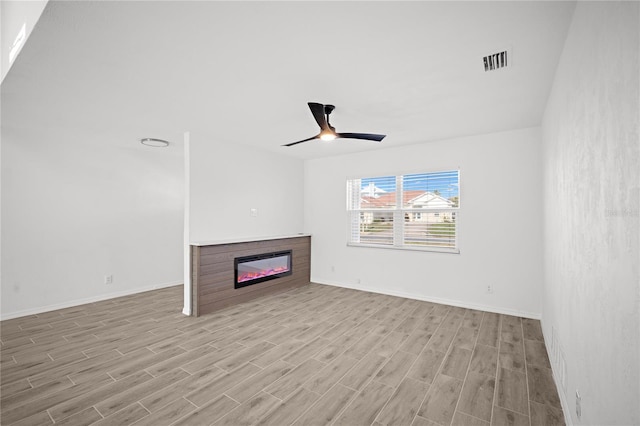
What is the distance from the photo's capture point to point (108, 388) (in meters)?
2.30

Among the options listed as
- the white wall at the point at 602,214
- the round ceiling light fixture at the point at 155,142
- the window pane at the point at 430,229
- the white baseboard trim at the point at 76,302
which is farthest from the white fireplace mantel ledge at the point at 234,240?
the white wall at the point at 602,214

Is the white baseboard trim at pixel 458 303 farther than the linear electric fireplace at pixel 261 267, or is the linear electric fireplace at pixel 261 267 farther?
the linear electric fireplace at pixel 261 267

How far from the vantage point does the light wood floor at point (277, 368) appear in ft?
6.63

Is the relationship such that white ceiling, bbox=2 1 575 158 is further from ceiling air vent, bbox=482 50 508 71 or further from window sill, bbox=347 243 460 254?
window sill, bbox=347 243 460 254

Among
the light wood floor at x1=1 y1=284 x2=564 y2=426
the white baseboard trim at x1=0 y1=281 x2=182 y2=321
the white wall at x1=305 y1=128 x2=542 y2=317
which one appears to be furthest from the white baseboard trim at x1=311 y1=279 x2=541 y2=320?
the white baseboard trim at x1=0 y1=281 x2=182 y2=321

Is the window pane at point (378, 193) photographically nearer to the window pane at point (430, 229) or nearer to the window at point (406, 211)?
the window at point (406, 211)

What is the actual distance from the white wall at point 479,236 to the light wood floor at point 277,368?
386 millimetres

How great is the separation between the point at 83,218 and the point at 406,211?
5.42 m

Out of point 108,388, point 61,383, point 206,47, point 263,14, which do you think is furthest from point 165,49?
point 61,383

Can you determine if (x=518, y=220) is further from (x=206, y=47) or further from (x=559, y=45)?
(x=206, y=47)

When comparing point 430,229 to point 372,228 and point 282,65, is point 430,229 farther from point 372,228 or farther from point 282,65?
point 282,65

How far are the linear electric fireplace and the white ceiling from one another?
215cm

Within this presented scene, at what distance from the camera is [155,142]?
4668 millimetres

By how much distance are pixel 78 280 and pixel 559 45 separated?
6.55 metres
